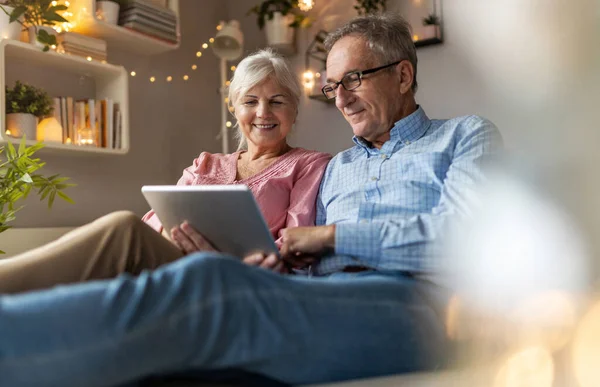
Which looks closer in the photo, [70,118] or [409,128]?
[409,128]

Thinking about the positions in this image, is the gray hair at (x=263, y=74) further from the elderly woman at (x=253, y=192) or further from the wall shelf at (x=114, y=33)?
the wall shelf at (x=114, y=33)

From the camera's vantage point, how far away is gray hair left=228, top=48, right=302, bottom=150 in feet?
5.72

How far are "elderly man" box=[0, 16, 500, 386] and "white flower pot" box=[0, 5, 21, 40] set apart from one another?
4.02 feet

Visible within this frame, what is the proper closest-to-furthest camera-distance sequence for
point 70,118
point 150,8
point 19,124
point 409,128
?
point 409,128 → point 19,124 → point 70,118 → point 150,8

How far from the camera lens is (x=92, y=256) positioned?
3.73 feet

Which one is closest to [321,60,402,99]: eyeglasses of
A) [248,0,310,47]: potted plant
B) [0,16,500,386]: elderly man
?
[0,16,500,386]: elderly man

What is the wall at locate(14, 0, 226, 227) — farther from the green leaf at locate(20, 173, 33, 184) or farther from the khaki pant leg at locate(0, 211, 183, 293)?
the khaki pant leg at locate(0, 211, 183, 293)

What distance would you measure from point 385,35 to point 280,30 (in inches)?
58.6

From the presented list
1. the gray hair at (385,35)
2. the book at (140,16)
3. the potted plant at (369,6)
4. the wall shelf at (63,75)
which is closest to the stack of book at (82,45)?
the wall shelf at (63,75)

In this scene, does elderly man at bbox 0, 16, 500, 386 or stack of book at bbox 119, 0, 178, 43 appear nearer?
elderly man at bbox 0, 16, 500, 386

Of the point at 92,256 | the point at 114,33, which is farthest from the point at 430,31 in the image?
the point at 92,256

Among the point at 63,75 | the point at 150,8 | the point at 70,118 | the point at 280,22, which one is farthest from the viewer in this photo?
the point at 280,22

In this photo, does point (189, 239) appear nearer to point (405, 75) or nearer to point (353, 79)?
point (353, 79)

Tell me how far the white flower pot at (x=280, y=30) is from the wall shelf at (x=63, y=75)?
31.7 inches
